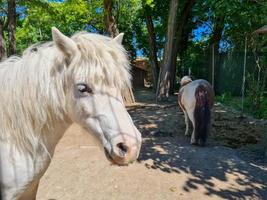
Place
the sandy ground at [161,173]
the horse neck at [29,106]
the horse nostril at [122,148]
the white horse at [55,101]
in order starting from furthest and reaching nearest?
the sandy ground at [161,173] → the horse neck at [29,106] → the white horse at [55,101] → the horse nostril at [122,148]

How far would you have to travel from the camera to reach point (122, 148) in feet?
5.51

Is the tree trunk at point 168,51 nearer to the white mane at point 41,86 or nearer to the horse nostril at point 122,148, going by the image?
the white mane at point 41,86

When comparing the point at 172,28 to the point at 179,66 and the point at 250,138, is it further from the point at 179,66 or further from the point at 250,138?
the point at 179,66

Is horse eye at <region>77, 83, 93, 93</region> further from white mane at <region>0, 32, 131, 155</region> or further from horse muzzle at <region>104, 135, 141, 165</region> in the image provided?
horse muzzle at <region>104, 135, 141, 165</region>

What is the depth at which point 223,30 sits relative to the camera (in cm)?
1619

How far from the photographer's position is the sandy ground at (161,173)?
4039 mm

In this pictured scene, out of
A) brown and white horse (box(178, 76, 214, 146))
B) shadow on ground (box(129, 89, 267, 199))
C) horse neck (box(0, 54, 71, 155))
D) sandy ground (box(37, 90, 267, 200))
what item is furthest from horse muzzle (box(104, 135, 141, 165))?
brown and white horse (box(178, 76, 214, 146))

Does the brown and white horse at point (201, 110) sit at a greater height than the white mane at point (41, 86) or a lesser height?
lesser

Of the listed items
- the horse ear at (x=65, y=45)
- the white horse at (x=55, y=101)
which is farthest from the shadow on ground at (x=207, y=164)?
the horse ear at (x=65, y=45)

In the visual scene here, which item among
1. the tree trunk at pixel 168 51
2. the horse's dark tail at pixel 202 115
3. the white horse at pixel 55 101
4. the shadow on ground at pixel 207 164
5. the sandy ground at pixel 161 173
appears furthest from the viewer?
the tree trunk at pixel 168 51

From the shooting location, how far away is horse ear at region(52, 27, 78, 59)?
1755mm

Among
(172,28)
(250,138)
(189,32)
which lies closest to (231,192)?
(250,138)

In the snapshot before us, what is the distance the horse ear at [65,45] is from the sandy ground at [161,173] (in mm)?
1657

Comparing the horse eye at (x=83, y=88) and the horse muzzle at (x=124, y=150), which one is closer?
the horse muzzle at (x=124, y=150)
